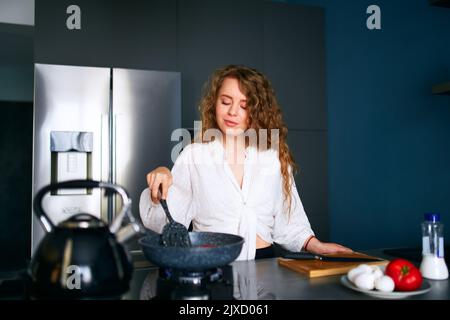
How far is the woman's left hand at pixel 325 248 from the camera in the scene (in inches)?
61.9

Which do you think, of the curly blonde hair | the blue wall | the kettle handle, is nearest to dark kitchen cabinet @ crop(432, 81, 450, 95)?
the blue wall

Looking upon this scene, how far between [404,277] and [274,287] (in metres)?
0.33

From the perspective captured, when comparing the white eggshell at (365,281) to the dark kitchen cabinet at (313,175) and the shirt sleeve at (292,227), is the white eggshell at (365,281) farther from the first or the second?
the dark kitchen cabinet at (313,175)

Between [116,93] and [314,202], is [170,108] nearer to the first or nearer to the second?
[116,93]

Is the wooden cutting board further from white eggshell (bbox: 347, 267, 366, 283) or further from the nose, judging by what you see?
the nose

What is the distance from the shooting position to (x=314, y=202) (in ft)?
10.3

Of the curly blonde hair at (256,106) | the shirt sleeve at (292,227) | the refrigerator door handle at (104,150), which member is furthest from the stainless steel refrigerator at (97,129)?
the shirt sleeve at (292,227)

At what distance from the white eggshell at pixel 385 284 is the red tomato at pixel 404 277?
27mm

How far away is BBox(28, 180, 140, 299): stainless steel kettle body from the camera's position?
0.91 meters

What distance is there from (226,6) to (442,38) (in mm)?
1798

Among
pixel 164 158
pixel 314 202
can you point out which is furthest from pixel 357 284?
pixel 314 202

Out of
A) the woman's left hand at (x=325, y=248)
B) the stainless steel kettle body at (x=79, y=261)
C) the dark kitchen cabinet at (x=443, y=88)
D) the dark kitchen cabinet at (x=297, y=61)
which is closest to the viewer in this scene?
the stainless steel kettle body at (x=79, y=261)

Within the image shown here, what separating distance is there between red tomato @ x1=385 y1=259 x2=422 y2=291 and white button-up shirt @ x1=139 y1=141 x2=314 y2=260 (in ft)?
1.94
